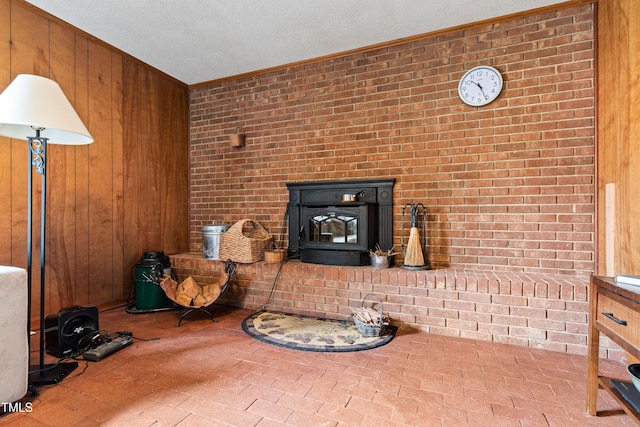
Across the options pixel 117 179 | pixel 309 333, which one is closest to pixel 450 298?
pixel 309 333

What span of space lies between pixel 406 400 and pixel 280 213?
2.34 m

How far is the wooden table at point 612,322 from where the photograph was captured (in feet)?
4.04

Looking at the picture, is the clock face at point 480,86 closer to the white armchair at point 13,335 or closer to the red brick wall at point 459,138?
the red brick wall at point 459,138

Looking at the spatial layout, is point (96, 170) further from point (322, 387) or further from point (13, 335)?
point (322, 387)

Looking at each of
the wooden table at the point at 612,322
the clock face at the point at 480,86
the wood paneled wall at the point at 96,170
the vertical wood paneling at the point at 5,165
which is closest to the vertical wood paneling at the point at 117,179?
the wood paneled wall at the point at 96,170

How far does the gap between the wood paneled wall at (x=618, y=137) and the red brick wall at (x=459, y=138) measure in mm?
134

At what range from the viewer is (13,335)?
156 centimetres

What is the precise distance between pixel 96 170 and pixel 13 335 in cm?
187

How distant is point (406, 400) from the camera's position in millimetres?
1636

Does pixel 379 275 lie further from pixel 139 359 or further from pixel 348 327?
pixel 139 359

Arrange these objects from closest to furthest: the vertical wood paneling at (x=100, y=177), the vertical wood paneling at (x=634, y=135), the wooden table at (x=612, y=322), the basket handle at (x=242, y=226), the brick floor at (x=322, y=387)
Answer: the wooden table at (x=612, y=322) < the brick floor at (x=322, y=387) < the vertical wood paneling at (x=634, y=135) < the vertical wood paneling at (x=100, y=177) < the basket handle at (x=242, y=226)

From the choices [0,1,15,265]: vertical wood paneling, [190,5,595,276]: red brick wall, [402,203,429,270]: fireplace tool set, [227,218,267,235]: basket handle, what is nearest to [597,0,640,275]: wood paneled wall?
[190,5,595,276]: red brick wall

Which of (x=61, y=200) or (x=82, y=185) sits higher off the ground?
(x=82, y=185)

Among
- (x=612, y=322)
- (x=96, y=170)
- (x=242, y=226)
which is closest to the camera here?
(x=612, y=322)
